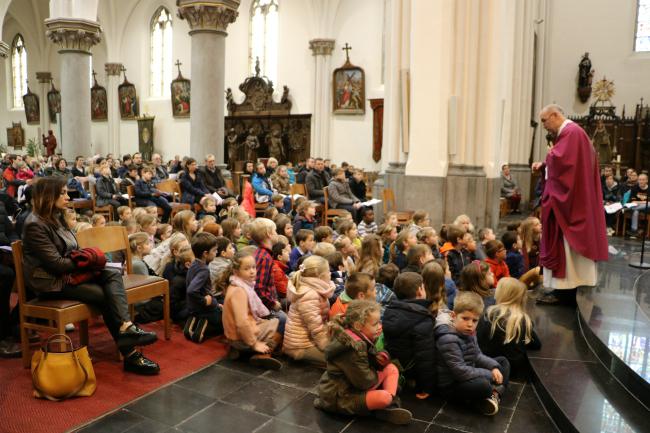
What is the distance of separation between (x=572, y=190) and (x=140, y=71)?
21.7 metres

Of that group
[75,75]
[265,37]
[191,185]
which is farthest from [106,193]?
[265,37]

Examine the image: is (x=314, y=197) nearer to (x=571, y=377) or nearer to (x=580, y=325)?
(x=580, y=325)

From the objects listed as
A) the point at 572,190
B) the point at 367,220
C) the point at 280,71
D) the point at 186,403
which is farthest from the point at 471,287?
the point at 280,71

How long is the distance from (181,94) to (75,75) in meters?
7.78

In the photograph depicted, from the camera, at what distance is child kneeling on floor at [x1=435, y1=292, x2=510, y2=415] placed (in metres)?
3.61

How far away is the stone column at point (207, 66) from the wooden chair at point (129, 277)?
6930 millimetres

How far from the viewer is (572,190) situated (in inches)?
201

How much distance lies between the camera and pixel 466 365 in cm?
368

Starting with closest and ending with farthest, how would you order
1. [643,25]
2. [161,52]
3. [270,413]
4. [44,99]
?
1. [270,413]
2. [643,25]
3. [161,52]
4. [44,99]

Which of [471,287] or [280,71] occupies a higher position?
[280,71]

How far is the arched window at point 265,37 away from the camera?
2044cm

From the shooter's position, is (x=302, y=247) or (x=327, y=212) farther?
(x=327, y=212)

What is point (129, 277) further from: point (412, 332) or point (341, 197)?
point (341, 197)

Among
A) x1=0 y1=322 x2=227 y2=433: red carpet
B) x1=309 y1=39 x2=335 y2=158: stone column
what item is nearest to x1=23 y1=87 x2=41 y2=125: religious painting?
x1=309 y1=39 x2=335 y2=158: stone column
